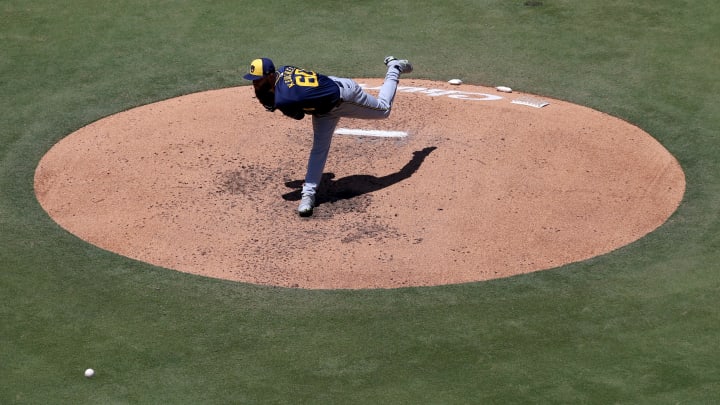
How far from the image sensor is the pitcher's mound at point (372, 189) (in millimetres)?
11789

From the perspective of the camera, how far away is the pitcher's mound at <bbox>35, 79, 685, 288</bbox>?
11.8 meters

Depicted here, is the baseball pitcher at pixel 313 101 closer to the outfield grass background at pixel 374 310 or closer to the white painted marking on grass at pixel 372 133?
the white painted marking on grass at pixel 372 133

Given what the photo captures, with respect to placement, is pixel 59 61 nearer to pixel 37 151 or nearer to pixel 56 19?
pixel 56 19

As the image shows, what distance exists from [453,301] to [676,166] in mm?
4462

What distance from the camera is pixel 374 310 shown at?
10.6 metres

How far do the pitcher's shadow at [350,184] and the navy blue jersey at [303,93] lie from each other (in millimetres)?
1175

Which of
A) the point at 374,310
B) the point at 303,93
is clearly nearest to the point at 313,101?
the point at 303,93

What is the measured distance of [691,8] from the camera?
1834cm

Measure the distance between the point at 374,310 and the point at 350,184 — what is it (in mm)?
3200

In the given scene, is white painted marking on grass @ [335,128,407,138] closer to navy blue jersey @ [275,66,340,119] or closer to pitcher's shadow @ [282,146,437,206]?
pitcher's shadow @ [282,146,437,206]

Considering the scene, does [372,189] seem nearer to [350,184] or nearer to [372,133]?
[350,184]

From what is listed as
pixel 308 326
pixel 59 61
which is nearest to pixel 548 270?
pixel 308 326

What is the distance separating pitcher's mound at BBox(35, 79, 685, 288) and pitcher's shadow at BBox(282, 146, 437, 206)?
0.03 m

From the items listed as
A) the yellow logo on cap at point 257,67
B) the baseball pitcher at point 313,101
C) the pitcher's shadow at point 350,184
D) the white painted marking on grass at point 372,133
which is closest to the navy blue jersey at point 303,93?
the baseball pitcher at point 313,101
